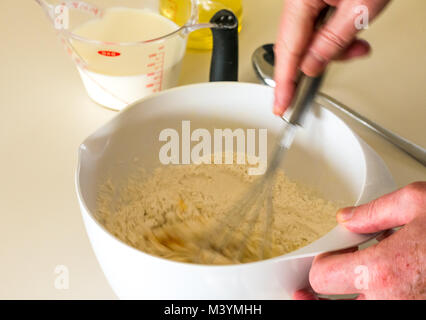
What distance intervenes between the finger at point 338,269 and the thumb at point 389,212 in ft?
0.08

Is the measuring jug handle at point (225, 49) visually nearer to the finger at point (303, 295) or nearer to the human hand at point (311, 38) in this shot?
the human hand at point (311, 38)

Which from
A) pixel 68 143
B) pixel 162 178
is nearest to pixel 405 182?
pixel 162 178

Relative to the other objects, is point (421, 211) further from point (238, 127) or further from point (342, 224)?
point (238, 127)

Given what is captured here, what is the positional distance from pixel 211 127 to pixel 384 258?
281 mm

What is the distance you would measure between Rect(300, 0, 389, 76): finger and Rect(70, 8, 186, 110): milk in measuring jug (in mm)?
208

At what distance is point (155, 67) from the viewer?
607 mm

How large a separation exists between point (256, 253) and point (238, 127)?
18 centimetres

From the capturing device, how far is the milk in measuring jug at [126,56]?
0.59 m

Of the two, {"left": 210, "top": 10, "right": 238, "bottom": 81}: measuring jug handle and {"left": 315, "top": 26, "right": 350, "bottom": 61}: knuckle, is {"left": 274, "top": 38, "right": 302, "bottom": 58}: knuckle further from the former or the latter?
{"left": 210, "top": 10, "right": 238, "bottom": 81}: measuring jug handle

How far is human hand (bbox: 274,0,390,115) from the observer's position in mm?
426

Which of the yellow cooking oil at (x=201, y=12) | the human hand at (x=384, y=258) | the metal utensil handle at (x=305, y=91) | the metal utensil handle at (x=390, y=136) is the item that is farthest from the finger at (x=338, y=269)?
the yellow cooking oil at (x=201, y=12)

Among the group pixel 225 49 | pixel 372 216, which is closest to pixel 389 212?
pixel 372 216

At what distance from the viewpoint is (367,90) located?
707mm

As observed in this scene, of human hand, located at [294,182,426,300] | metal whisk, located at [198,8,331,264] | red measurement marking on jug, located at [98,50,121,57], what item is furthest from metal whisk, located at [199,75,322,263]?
red measurement marking on jug, located at [98,50,121,57]
